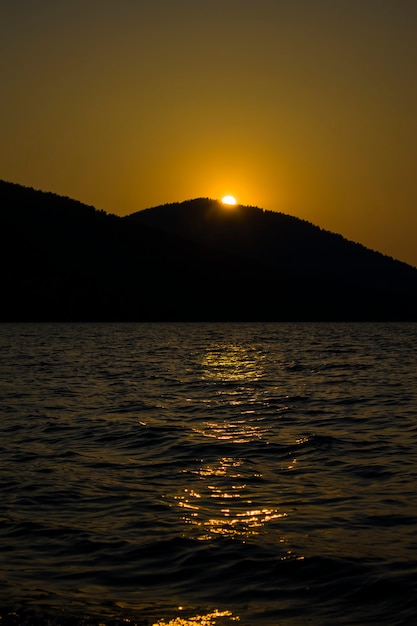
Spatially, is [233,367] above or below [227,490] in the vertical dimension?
above

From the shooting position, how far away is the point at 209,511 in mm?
12969

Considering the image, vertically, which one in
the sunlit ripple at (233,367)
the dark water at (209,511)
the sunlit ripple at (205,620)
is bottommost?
the sunlit ripple at (205,620)

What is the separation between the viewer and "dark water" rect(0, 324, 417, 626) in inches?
369

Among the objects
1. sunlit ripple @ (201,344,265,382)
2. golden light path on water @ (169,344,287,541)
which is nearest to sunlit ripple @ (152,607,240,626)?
golden light path on water @ (169,344,287,541)

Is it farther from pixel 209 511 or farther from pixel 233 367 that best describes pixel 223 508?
pixel 233 367

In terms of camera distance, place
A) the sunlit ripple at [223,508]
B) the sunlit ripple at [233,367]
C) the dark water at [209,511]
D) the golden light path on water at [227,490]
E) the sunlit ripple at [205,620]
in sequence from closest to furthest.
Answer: the sunlit ripple at [205,620] → the dark water at [209,511] → the sunlit ripple at [223,508] → the golden light path on water at [227,490] → the sunlit ripple at [233,367]

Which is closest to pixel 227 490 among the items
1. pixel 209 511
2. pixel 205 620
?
pixel 209 511

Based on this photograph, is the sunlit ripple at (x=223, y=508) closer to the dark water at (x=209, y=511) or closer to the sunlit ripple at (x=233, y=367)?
the dark water at (x=209, y=511)

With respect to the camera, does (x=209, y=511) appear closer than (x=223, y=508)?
Yes

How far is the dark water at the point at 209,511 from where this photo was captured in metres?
9.37

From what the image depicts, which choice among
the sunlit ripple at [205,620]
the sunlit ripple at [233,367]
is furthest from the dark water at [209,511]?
the sunlit ripple at [233,367]

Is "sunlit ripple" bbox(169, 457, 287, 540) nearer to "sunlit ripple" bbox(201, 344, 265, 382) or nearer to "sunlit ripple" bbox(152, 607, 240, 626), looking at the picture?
"sunlit ripple" bbox(152, 607, 240, 626)

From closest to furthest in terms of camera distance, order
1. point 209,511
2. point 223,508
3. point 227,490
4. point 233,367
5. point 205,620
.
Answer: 1. point 205,620
2. point 209,511
3. point 223,508
4. point 227,490
5. point 233,367

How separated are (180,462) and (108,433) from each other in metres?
3.96
